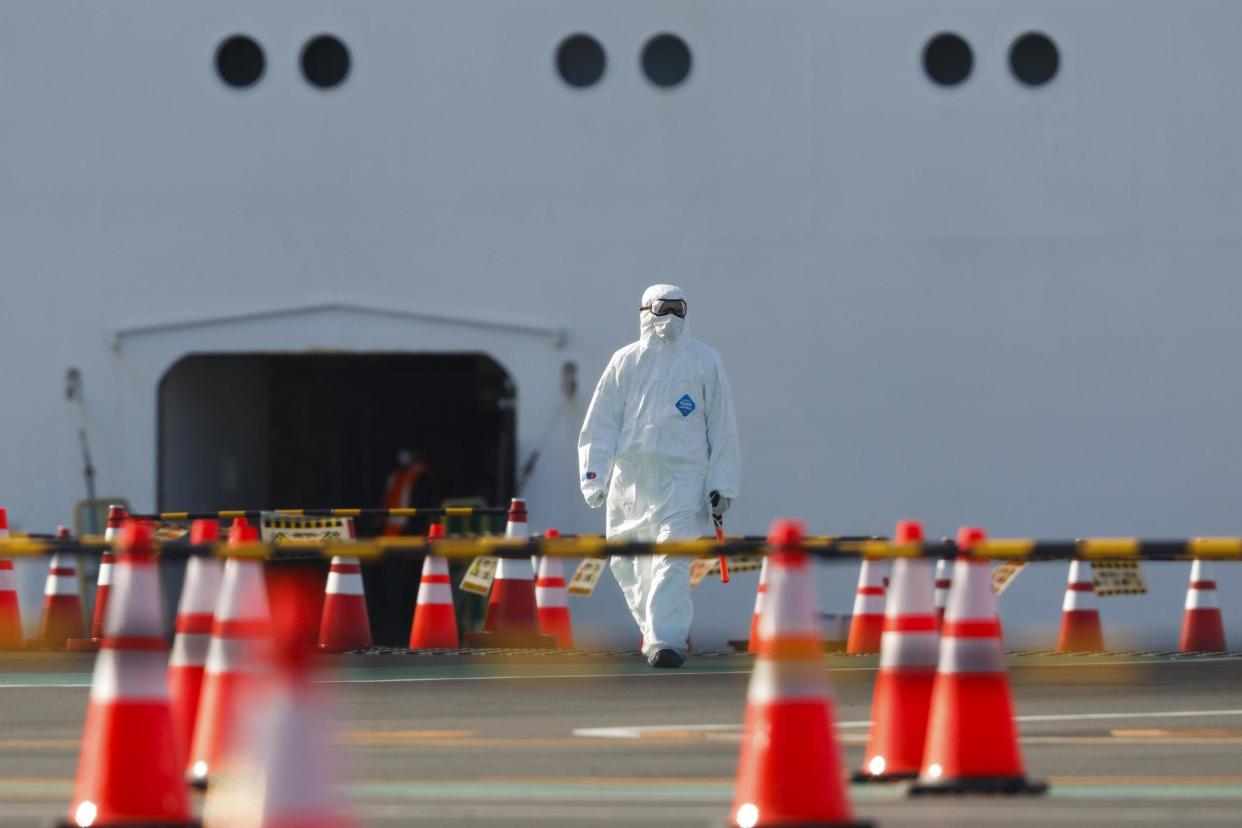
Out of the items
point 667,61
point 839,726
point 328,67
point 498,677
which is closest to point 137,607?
point 839,726

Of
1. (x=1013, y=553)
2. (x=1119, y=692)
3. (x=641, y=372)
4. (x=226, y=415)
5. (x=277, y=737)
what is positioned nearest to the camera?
(x=277, y=737)

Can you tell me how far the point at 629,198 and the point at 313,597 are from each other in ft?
12.9

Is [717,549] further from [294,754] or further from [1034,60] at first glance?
[1034,60]

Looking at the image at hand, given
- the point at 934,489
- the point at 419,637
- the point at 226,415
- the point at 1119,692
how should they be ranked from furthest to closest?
1. the point at 226,415
2. the point at 934,489
3. the point at 419,637
4. the point at 1119,692

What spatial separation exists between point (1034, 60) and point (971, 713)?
1240 cm

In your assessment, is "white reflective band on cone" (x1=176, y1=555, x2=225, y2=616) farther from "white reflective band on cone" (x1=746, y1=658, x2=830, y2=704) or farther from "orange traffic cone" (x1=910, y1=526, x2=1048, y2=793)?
"orange traffic cone" (x1=910, y1=526, x2=1048, y2=793)

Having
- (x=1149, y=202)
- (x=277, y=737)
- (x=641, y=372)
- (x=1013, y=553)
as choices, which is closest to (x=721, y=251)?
(x=1149, y=202)

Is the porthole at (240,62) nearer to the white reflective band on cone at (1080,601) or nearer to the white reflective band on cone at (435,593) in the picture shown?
the white reflective band on cone at (435,593)

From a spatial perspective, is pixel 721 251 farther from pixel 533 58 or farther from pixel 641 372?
pixel 641 372

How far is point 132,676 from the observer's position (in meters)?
6.37

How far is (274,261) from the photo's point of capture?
61.5 feet

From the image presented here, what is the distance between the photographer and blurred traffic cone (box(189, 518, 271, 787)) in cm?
675

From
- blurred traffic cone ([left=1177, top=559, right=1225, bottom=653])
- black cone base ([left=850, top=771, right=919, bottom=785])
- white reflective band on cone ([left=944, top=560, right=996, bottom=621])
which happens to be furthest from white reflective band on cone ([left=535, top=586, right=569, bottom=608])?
white reflective band on cone ([left=944, top=560, right=996, bottom=621])

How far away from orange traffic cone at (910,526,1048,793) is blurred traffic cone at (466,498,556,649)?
24.7ft
